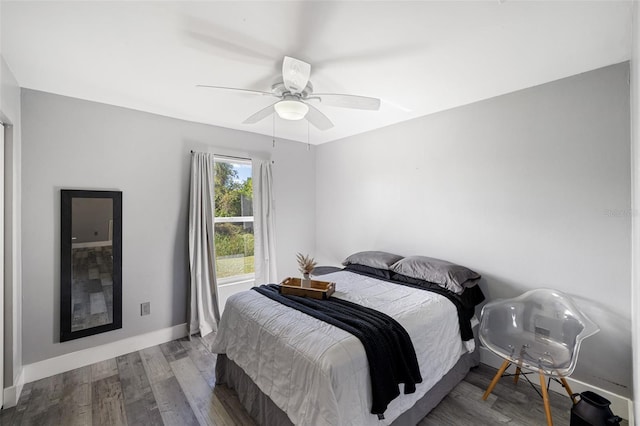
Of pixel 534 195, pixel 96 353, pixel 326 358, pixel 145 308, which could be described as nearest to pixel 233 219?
pixel 145 308

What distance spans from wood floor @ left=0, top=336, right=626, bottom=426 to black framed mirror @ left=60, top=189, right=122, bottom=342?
1.49 feet

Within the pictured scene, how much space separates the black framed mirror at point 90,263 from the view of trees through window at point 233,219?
3.67 feet

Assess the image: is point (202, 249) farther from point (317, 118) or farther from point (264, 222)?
point (317, 118)

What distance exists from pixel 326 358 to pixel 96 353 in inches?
104

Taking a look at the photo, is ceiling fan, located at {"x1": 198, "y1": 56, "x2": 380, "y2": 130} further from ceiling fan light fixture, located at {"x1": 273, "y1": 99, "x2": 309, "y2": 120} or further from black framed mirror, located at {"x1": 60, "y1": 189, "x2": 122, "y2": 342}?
black framed mirror, located at {"x1": 60, "y1": 189, "x2": 122, "y2": 342}

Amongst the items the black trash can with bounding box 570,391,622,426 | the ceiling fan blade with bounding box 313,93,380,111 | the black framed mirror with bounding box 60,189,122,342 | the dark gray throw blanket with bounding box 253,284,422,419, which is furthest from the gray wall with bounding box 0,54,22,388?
the black trash can with bounding box 570,391,622,426

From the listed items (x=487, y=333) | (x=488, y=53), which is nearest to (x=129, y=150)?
(x=488, y=53)

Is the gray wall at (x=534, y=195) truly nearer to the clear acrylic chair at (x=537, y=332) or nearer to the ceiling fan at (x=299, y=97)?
the clear acrylic chair at (x=537, y=332)

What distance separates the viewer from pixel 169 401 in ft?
6.73

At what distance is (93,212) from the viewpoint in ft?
8.46

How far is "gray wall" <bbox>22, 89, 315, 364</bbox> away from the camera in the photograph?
2336 millimetres

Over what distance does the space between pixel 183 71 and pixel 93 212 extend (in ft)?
5.50

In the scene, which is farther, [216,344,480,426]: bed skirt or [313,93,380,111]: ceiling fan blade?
[313,93,380,111]: ceiling fan blade

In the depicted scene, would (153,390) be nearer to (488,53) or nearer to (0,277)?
(0,277)
